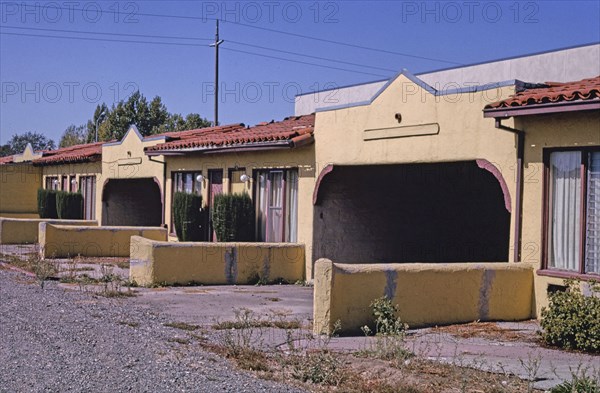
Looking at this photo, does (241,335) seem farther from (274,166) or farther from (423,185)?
(423,185)

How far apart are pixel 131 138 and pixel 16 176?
13.2 m

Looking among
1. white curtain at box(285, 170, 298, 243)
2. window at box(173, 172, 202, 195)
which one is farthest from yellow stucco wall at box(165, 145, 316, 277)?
white curtain at box(285, 170, 298, 243)

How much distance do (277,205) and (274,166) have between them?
0.90 meters

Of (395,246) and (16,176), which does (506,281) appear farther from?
(16,176)

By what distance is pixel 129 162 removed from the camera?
25.9m

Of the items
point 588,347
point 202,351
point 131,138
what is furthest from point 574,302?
point 131,138

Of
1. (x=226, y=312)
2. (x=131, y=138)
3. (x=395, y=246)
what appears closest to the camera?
(x=226, y=312)

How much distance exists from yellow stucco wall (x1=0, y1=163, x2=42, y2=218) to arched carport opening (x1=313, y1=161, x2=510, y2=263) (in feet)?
76.1

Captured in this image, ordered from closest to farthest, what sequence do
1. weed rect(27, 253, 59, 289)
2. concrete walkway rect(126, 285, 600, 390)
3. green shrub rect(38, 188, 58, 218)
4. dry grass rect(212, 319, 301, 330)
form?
1. concrete walkway rect(126, 285, 600, 390)
2. dry grass rect(212, 319, 301, 330)
3. weed rect(27, 253, 59, 289)
4. green shrub rect(38, 188, 58, 218)

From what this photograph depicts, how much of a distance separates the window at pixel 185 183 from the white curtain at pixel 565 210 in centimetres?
1174

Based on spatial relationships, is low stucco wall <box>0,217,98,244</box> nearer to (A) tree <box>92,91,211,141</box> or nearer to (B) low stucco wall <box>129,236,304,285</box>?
(B) low stucco wall <box>129,236,304,285</box>

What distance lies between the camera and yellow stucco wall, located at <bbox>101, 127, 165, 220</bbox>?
24.1 meters

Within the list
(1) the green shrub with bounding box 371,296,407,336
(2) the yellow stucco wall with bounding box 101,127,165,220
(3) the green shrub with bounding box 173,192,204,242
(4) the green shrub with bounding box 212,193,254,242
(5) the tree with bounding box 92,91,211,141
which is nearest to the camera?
(1) the green shrub with bounding box 371,296,407,336

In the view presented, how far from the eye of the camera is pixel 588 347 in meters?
9.54
